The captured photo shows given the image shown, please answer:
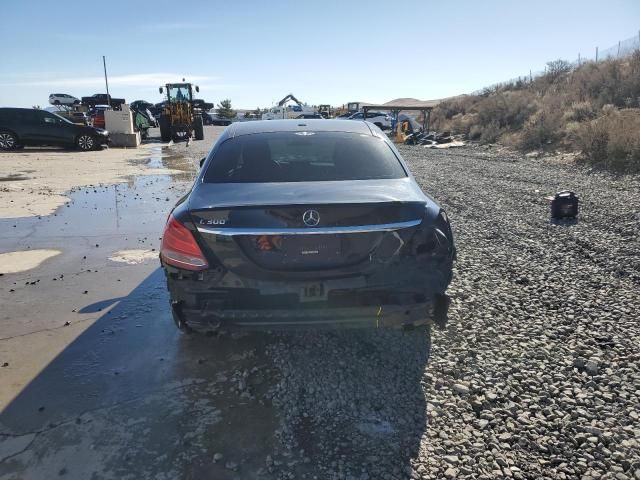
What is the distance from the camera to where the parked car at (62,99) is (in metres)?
57.7

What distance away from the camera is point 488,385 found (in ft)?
10.2

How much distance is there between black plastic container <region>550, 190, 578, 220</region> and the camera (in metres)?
7.55

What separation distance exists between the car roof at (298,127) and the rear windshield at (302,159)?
0.34 ft

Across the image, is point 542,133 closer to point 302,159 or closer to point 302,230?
point 302,159

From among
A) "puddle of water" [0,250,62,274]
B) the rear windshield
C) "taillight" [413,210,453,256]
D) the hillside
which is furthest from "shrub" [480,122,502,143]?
"taillight" [413,210,453,256]

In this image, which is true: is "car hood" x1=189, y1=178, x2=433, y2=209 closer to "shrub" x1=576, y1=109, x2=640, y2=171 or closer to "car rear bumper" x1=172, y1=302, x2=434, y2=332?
"car rear bumper" x1=172, y1=302, x2=434, y2=332

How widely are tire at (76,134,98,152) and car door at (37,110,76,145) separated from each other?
0.24 m

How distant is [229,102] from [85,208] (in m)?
70.4

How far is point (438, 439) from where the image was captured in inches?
104

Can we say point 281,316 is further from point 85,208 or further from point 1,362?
point 85,208

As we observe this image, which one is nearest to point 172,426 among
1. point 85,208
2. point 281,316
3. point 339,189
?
point 281,316

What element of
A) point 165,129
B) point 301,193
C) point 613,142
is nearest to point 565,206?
point 301,193

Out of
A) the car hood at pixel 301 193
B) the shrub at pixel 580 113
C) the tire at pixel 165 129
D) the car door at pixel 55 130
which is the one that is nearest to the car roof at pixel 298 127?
the car hood at pixel 301 193

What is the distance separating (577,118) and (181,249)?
70.9 feet
